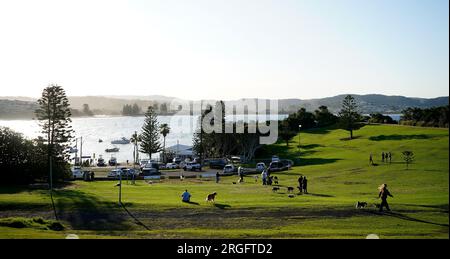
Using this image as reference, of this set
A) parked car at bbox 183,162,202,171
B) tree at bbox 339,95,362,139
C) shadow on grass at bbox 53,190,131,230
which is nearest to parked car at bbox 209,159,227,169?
parked car at bbox 183,162,202,171

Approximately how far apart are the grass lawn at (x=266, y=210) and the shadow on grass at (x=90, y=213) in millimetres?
58

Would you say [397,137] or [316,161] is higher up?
[397,137]

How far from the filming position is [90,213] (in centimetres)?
2616

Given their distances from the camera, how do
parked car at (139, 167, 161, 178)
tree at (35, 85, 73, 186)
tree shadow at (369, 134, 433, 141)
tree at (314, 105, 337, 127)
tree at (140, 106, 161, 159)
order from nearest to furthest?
tree at (35, 85, 73, 186) → parked car at (139, 167, 161, 178) → tree shadow at (369, 134, 433, 141) → tree at (140, 106, 161, 159) → tree at (314, 105, 337, 127)

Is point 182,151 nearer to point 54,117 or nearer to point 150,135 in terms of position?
point 150,135

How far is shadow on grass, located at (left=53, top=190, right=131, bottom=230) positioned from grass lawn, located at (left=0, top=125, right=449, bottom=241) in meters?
0.06

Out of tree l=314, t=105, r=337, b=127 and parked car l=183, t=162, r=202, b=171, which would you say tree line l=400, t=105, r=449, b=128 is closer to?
tree l=314, t=105, r=337, b=127

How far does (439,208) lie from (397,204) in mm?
2270

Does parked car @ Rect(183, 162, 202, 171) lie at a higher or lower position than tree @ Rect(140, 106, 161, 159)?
lower

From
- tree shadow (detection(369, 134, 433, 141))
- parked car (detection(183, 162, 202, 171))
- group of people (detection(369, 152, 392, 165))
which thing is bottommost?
parked car (detection(183, 162, 202, 171))

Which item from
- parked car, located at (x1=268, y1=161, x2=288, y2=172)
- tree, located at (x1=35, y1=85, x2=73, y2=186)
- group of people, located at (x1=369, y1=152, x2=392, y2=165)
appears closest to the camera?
group of people, located at (x1=369, y1=152, x2=392, y2=165)

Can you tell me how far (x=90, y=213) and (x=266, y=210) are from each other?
1040 cm

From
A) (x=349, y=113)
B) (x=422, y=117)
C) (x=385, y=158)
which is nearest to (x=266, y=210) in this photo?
(x=385, y=158)

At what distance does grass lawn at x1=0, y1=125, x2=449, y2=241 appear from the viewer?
19.7 meters
